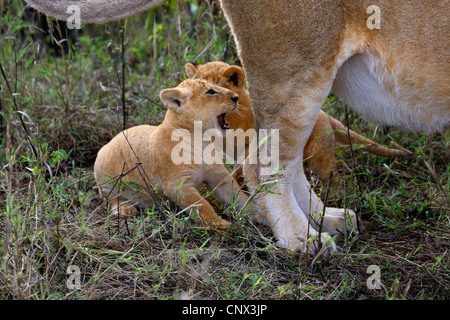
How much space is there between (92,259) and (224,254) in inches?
28.8

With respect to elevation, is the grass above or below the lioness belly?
below

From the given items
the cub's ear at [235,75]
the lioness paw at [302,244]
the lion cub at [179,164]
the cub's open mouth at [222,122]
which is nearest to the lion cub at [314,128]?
the cub's ear at [235,75]

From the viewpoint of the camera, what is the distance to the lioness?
303cm

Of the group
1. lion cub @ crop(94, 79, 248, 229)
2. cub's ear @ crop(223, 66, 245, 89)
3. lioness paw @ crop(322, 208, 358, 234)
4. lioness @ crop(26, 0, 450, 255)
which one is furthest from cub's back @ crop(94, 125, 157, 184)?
lioness paw @ crop(322, 208, 358, 234)

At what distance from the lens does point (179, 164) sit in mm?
3561

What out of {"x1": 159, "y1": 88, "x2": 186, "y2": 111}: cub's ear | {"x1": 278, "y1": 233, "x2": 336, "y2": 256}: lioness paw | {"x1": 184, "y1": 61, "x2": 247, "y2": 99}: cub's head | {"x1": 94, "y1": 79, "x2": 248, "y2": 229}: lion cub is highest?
{"x1": 184, "y1": 61, "x2": 247, "y2": 99}: cub's head

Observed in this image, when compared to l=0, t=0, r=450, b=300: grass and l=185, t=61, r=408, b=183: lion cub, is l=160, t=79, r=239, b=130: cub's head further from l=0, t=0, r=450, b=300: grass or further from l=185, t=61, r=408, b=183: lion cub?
l=0, t=0, r=450, b=300: grass

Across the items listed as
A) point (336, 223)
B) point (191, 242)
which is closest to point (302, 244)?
point (336, 223)

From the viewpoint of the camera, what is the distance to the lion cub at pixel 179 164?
353 centimetres

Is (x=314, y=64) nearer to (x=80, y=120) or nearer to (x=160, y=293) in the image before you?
(x=160, y=293)

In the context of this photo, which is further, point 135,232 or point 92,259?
point 135,232

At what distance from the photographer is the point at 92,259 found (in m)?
3.06
